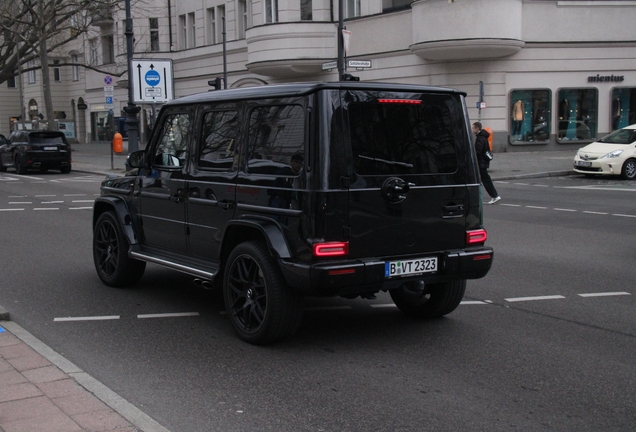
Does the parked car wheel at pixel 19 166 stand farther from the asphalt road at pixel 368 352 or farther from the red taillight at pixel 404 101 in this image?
the red taillight at pixel 404 101

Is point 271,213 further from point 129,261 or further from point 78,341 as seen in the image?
point 129,261

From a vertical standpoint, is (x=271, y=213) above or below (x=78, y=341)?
above

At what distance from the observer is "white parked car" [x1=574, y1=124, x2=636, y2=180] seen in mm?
22578

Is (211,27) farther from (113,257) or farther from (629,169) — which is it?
(113,257)

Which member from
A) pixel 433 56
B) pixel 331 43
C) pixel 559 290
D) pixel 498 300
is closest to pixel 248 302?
pixel 498 300

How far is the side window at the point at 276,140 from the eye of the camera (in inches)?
224

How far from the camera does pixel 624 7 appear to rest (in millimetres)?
30250

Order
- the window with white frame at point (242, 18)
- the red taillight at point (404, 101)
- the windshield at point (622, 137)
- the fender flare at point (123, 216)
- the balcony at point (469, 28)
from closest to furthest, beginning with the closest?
the red taillight at point (404, 101), the fender flare at point (123, 216), the windshield at point (622, 137), the balcony at point (469, 28), the window with white frame at point (242, 18)

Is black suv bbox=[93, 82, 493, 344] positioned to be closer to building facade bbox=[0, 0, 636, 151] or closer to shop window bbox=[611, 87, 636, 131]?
building facade bbox=[0, 0, 636, 151]

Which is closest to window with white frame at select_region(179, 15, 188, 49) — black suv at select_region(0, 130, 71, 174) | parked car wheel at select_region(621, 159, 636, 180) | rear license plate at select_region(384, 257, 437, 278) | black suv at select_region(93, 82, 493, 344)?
black suv at select_region(0, 130, 71, 174)

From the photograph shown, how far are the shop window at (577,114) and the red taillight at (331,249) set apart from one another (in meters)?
27.2

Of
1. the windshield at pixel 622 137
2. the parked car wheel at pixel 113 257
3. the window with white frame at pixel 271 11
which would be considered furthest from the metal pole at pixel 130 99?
the parked car wheel at pixel 113 257

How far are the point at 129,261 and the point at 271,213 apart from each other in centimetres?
271

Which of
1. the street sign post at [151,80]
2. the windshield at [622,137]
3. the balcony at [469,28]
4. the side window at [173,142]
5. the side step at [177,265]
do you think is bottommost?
the side step at [177,265]
